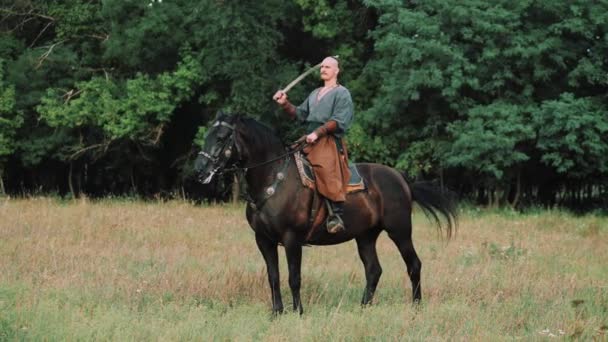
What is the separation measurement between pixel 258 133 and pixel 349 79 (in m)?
19.5

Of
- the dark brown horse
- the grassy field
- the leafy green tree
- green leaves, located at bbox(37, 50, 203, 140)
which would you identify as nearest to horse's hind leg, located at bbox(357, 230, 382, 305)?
the dark brown horse

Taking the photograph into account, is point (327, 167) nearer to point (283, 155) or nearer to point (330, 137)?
point (330, 137)

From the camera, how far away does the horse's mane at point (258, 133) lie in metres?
8.50

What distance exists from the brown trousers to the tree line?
1523cm

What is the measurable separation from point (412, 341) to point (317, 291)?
2.93 metres

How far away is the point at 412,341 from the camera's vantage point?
697 cm

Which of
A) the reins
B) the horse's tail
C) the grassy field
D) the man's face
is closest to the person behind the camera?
the grassy field

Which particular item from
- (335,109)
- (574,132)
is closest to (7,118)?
(574,132)

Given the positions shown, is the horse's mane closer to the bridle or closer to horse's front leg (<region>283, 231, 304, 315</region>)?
the bridle

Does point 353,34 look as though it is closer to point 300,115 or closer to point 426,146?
point 426,146

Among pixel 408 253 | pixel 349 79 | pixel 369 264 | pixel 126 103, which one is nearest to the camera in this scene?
pixel 369 264

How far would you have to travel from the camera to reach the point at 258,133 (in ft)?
28.2

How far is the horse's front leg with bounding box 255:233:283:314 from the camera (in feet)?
27.9

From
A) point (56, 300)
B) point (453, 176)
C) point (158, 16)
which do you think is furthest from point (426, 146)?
point (56, 300)
